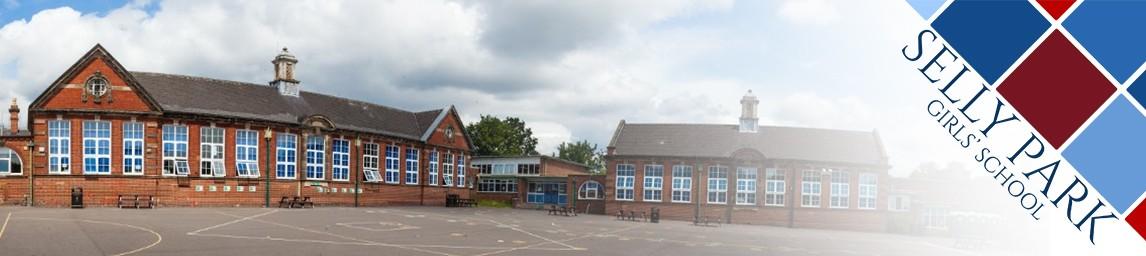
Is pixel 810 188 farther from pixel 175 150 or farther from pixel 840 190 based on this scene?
pixel 175 150

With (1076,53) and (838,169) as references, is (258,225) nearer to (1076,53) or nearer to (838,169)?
(1076,53)

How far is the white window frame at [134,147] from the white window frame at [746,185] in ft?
113

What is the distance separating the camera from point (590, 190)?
51.3 m

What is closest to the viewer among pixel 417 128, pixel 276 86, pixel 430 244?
pixel 430 244

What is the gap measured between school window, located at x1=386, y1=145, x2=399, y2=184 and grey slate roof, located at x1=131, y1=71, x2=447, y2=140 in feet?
3.27

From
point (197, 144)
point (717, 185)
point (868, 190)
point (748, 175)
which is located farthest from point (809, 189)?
point (197, 144)

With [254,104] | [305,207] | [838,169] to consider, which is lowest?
[305,207]

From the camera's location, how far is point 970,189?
27.6 feet

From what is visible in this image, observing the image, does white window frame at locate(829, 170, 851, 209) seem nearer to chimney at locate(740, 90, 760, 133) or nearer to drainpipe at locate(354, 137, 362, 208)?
chimney at locate(740, 90, 760, 133)

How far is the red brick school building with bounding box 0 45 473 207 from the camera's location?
31438mm

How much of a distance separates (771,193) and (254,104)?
106 ft

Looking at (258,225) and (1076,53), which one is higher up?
(1076,53)

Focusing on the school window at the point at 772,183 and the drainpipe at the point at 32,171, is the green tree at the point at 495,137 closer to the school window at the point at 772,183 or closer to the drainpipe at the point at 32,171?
the school window at the point at 772,183

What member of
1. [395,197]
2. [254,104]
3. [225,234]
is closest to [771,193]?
[395,197]
